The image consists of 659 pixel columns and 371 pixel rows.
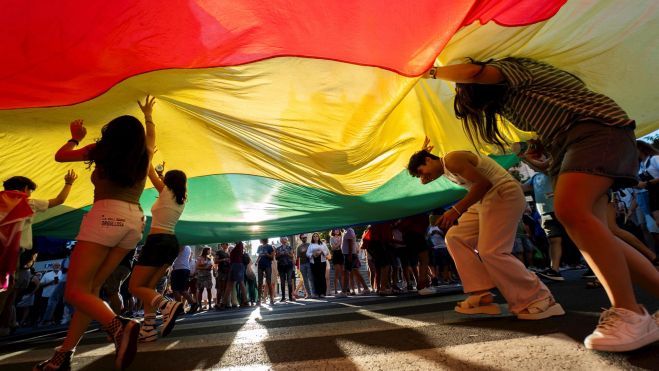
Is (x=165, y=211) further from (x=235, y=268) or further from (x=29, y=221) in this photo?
(x=235, y=268)

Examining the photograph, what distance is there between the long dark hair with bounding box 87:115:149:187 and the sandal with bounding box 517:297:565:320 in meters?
2.67

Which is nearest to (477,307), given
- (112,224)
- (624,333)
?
(624,333)

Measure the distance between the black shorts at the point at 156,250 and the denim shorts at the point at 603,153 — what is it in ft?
10.3

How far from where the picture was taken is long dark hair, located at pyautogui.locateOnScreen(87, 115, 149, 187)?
2.40 metres

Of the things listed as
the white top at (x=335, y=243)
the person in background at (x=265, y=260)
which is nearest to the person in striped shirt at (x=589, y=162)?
the white top at (x=335, y=243)

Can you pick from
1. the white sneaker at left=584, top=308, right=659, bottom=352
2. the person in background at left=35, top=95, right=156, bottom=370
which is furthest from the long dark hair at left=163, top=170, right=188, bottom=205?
the white sneaker at left=584, top=308, right=659, bottom=352

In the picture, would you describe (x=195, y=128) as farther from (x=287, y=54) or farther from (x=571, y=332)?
(x=571, y=332)

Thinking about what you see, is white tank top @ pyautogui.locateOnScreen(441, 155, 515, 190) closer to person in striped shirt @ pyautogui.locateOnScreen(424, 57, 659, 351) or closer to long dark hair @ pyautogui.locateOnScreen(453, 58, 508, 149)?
long dark hair @ pyautogui.locateOnScreen(453, 58, 508, 149)

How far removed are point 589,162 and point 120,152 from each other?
2535 mm

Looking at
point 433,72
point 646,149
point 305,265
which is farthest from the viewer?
point 305,265

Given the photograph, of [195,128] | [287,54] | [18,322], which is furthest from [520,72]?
[18,322]

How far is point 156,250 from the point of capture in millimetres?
3486

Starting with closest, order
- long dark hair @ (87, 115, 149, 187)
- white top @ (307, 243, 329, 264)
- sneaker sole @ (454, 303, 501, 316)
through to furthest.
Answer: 1. long dark hair @ (87, 115, 149, 187)
2. sneaker sole @ (454, 303, 501, 316)
3. white top @ (307, 243, 329, 264)

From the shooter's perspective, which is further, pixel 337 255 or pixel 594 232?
pixel 337 255
